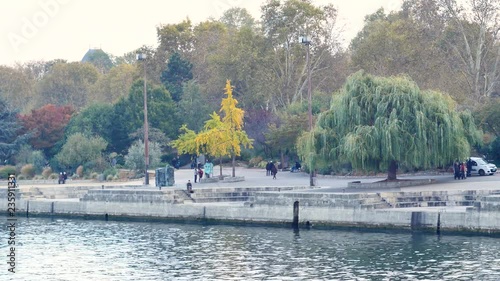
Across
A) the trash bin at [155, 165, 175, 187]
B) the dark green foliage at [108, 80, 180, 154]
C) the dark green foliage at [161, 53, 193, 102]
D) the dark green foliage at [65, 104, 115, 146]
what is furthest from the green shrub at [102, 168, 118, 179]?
the dark green foliage at [161, 53, 193, 102]

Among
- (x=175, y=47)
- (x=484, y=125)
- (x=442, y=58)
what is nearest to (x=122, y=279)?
(x=484, y=125)

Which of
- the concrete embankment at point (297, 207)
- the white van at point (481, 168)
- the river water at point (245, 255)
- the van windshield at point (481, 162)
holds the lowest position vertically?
the river water at point (245, 255)

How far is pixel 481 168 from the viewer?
57.9 metres

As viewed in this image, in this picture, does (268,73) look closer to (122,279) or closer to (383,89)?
(383,89)

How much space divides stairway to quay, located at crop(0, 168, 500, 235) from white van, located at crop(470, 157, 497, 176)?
347 centimetres

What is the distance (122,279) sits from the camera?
2888 centimetres

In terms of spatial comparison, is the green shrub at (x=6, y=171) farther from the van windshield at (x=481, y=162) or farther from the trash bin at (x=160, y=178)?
the van windshield at (x=481, y=162)

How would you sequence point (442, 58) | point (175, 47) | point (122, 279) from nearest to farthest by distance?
1. point (122, 279)
2. point (442, 58)
3. point (175, 47)

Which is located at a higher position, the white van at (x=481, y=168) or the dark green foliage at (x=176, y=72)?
the dark green foliage at (x=176, y=72)

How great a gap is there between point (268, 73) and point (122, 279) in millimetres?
63100

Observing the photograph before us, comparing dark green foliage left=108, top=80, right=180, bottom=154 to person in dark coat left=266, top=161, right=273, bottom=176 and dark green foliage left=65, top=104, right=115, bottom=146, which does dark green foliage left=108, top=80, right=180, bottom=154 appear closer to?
dark green foliage left=65, top=104, right=115, bottom=146

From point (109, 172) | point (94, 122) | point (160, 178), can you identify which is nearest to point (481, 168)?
point (160, 178)

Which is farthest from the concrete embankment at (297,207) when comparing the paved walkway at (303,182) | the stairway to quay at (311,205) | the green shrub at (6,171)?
the green shrub at (6,171)

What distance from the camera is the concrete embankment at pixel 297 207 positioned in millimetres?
37250
